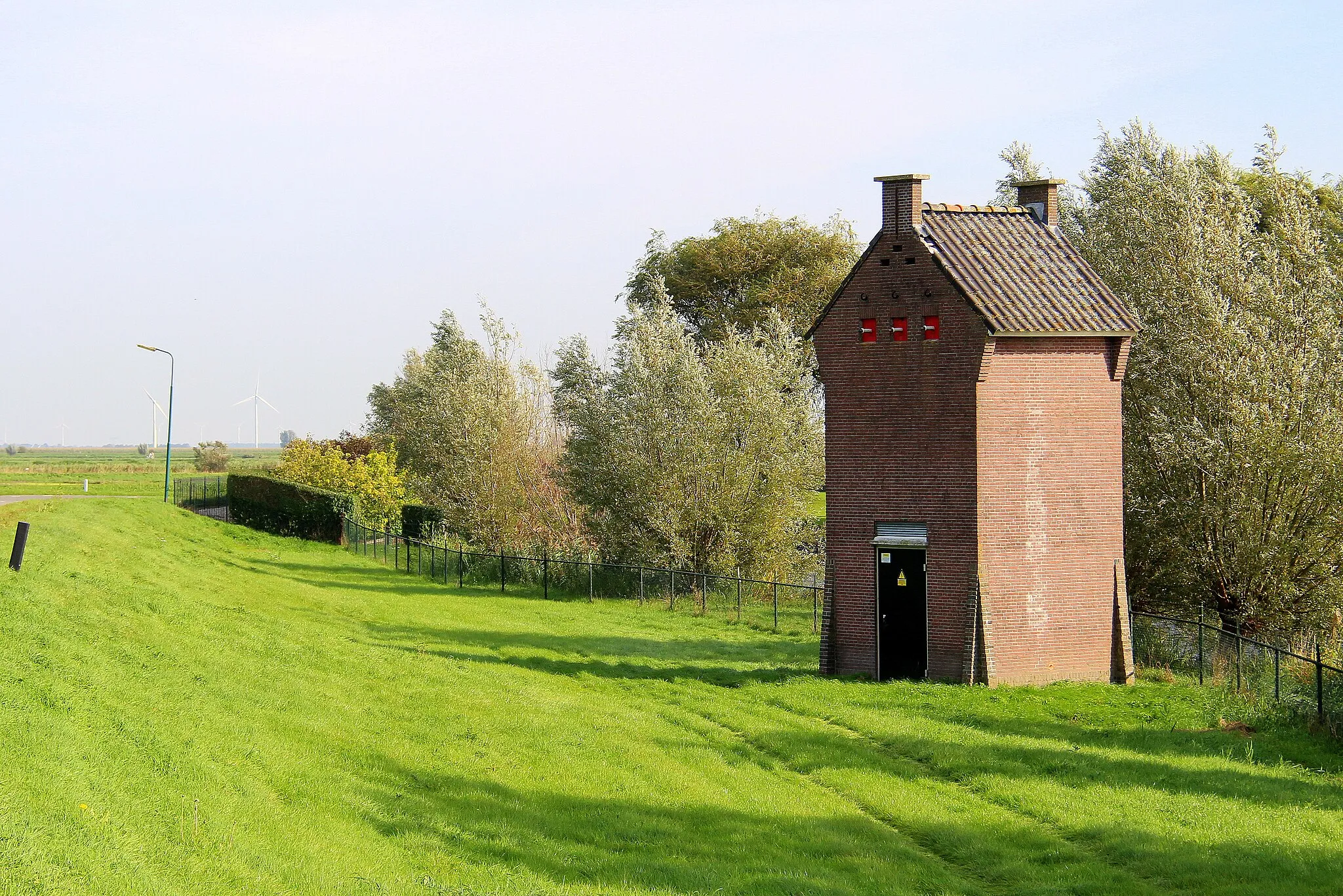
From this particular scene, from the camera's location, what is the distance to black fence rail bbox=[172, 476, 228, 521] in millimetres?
60000

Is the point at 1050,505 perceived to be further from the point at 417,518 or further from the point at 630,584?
the point at 417,518

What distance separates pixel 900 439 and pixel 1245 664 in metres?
10.1

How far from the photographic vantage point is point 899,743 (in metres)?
18.9

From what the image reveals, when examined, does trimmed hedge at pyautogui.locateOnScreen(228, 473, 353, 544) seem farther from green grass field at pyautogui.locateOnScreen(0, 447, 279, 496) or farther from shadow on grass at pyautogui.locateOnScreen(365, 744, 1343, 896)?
shadow on grass at pyautogui.locateOnScreen(365, 744, 1343, 896)

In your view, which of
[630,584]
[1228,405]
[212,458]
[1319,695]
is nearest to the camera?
[1319,695]


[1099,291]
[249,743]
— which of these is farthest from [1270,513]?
[249,743]

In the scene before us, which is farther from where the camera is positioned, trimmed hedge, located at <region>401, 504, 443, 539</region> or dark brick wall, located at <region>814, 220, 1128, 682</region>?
trimmed hedge, located at <region>401, 504, 443, 539</region>

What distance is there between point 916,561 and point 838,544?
5.91 ft

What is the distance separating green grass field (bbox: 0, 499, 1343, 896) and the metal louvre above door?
2.98m

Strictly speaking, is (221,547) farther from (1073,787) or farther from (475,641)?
(1073,787)

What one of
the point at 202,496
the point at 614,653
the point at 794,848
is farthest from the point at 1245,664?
the point at 202,496

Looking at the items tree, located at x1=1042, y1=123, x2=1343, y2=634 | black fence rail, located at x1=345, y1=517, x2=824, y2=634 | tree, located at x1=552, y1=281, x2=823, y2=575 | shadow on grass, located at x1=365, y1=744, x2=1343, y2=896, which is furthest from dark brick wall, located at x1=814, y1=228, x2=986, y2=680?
tree, located at x1=552, y1=281, x2=823, y2=575

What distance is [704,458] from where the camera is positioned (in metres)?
42.1

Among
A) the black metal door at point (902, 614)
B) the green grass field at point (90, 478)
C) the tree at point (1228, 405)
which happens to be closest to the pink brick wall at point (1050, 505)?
the black metal door at point (902, 614)
